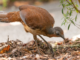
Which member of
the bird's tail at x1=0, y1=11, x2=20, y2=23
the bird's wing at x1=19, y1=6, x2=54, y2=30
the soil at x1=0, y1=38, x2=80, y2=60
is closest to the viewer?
the soil at x1=0, y1=38, x2=80, y2=60

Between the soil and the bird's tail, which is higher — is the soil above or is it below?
below

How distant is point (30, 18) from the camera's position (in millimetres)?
3141

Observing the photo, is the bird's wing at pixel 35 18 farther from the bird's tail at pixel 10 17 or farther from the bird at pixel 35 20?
the bird's tail at pixel 10 17

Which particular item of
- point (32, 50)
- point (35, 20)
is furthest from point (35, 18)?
point (32, 50)

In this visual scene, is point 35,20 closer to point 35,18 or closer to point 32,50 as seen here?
point 35,18

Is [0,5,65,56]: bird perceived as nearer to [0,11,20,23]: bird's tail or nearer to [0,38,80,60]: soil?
[0,11,20,23]: bird's tail

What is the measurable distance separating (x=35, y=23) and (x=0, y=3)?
25.6 feet

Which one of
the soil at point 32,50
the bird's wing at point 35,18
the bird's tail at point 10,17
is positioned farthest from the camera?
the bird's tail at point 10,17

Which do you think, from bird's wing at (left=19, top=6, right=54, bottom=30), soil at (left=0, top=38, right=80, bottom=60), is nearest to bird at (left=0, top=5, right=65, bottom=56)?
bird's wing at (left=19, top=6, right=54, bottom=30)

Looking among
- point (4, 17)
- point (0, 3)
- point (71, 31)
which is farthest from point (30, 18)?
point (0, 3)

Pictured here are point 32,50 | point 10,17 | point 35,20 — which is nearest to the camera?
point 35,20

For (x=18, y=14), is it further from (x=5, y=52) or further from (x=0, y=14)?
(x=5, y=52)

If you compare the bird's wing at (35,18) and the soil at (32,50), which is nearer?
the soil at (32,50)

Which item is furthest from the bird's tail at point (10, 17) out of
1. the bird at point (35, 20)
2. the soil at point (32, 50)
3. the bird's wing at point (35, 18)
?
the soil at point (32, 50)
